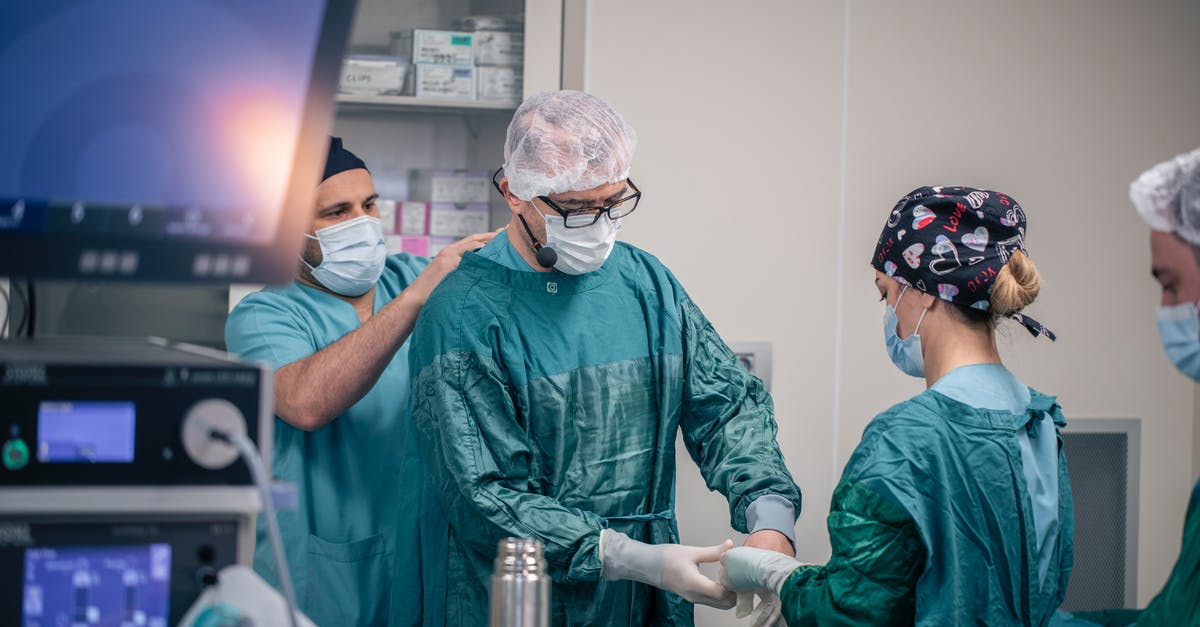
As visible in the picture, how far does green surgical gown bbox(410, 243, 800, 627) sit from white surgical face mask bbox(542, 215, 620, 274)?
0.06m

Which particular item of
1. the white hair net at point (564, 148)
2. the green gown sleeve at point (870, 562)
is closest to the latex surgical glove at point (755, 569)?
the green gown sleeve at point (870, 562)

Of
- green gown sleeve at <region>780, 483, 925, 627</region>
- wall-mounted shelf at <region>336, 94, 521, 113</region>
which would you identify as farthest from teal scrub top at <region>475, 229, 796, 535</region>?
wall-mounted shelf at <region>336, 94, 521, 113</region>

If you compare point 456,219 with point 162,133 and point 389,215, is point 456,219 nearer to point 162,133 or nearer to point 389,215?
point 389,215

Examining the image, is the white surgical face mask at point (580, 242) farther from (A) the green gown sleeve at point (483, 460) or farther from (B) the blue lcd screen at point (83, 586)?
(B) the blue lcd screen at point (83, 586)

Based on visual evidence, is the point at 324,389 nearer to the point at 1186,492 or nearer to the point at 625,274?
the point at 625,274

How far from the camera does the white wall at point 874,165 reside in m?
2.67

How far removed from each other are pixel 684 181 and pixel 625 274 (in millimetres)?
709

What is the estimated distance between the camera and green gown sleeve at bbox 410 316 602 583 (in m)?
1.69

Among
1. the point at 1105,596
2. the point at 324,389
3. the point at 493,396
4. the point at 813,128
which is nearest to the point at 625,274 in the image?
the point at 493,396

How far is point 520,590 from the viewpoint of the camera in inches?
39.0

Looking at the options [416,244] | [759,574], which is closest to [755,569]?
[759,574]

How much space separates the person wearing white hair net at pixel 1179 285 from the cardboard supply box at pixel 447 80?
6.34ft

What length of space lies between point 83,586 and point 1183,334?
1.10m

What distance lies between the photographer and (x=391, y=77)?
294 cm
